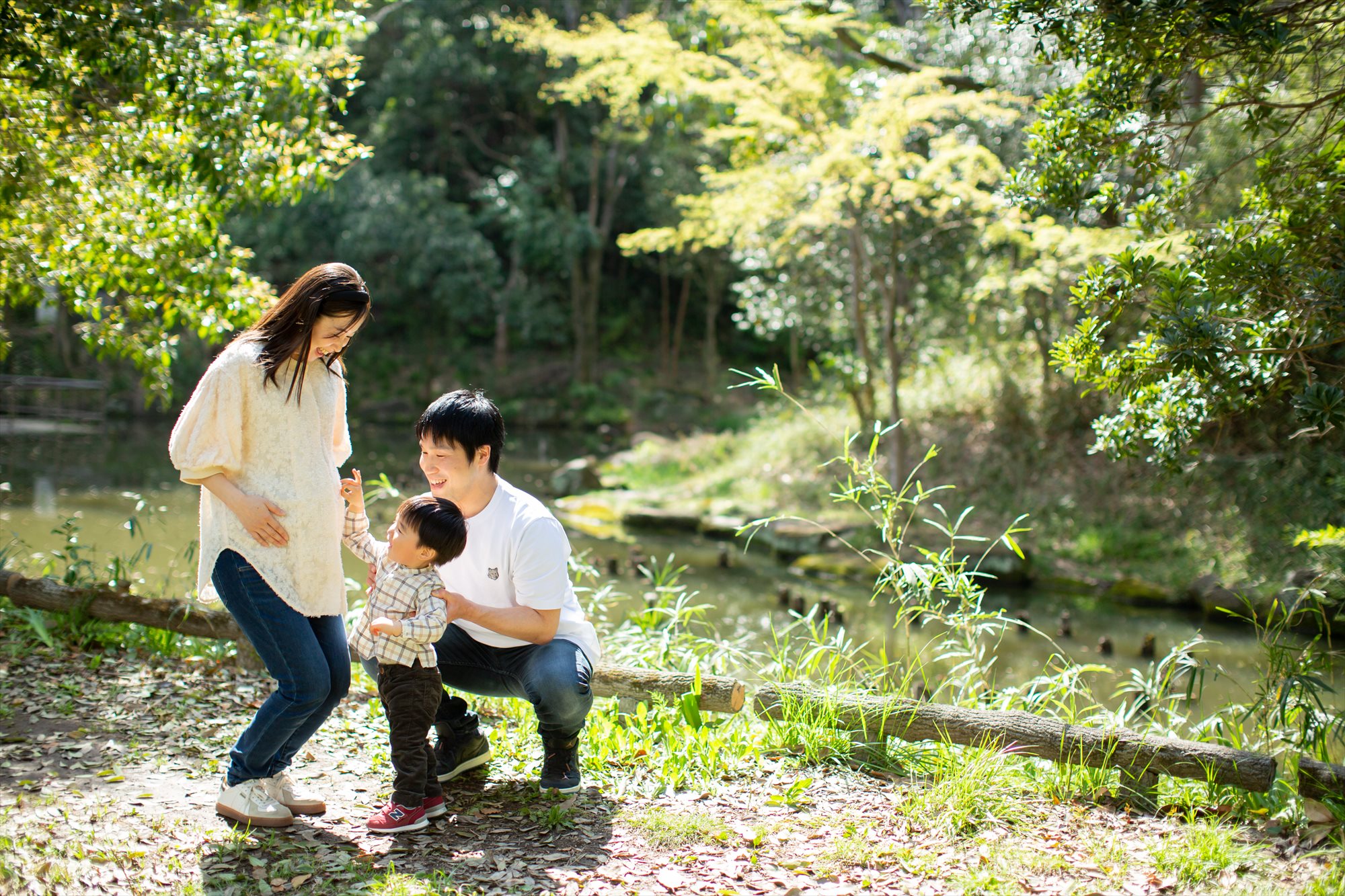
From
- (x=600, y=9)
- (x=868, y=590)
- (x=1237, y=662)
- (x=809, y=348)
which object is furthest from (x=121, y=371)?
(x=1237, y=662)

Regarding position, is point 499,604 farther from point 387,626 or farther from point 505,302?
point 505,302

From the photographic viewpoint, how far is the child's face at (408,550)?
2734 mm

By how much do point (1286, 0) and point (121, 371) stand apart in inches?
907

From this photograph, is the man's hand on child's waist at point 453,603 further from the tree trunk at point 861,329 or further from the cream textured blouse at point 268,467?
the tree trunk at point 861,329

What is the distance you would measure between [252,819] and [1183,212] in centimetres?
406

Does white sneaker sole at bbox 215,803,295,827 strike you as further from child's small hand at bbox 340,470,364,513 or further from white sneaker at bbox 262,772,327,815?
child's small hand at bbox 340,470,364,513

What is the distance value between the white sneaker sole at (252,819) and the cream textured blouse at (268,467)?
628mm

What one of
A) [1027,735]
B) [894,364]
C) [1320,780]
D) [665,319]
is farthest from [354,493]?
[665,319]

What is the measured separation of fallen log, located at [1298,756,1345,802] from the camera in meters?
2.97

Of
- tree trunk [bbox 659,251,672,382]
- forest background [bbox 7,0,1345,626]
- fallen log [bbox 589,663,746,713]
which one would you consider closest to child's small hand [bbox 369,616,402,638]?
fallen log [bbox 589,663,746,713]

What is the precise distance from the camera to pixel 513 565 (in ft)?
9.96

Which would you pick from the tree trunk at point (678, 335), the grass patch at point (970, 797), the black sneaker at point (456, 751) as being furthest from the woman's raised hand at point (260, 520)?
the tree trunk at point (678, 335)

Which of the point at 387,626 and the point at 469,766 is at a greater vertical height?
the point at 387,626

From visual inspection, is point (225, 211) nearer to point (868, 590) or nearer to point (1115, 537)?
point (868, 590)
